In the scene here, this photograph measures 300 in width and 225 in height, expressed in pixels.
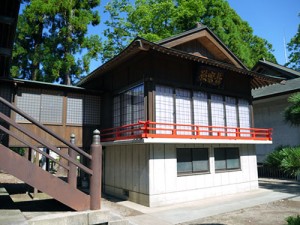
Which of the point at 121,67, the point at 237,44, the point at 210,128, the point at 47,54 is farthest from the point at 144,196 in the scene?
the point at 237,44

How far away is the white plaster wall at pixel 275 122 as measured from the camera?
19.8 metres

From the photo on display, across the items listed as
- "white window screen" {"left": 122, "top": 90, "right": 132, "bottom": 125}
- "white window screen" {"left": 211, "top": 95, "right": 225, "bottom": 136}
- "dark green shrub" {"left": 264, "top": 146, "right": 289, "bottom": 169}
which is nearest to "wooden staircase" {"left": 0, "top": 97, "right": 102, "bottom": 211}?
"dark green shrub" {"left": 264, "top": 146, "right": 289, "bottom": 169}

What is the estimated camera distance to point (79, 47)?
87.2 ft

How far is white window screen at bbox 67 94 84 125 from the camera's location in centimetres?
1390

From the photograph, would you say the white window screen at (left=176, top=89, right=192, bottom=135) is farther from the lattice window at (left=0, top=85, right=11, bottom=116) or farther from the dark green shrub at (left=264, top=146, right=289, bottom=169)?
the dark green shrub at (left=264, top=146, right=289, bottom=169)

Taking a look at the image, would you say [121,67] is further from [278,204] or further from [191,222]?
[278,204]

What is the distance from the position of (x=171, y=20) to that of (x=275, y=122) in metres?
15.8

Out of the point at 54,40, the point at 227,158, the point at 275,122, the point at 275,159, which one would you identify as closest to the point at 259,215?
the point at 227,158

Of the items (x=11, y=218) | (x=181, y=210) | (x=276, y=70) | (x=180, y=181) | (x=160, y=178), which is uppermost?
(x=276, y=70)

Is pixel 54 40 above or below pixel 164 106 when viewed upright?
above

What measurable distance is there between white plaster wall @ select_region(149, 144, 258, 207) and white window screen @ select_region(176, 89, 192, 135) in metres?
1.13

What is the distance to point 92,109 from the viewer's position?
14875 millimetres

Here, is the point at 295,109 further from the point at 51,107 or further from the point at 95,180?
the point at 51,107

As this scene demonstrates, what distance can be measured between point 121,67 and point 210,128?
5624 millimetres
